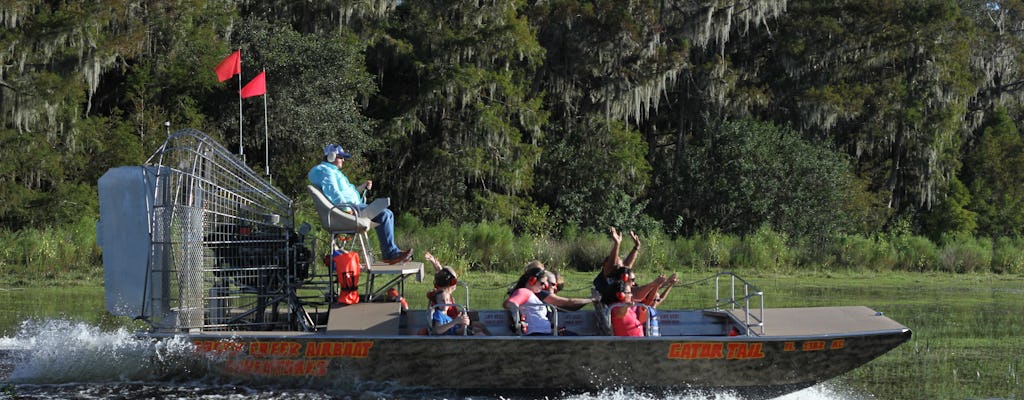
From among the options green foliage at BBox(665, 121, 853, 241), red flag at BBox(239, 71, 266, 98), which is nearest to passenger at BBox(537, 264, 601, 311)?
red flag at BBox(239, 71, 266, 98)

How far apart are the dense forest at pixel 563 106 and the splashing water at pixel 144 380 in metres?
18.7

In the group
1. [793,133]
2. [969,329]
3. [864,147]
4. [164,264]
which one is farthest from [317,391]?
[864,147]

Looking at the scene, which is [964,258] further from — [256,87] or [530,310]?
[530,310]

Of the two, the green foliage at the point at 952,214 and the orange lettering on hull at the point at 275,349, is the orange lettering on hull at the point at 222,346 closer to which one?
the orange lettering on hull at the point at 275,349

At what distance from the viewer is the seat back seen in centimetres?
1278

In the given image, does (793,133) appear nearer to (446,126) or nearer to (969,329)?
(446,126)

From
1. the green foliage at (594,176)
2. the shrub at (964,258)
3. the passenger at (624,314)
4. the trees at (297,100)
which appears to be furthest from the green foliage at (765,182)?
the passenger at (624,314)

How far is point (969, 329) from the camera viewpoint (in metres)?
18.2

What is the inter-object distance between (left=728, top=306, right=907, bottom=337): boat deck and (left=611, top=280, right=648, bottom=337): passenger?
1261mm

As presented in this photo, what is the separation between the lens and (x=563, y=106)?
135ft

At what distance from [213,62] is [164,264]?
22.3m

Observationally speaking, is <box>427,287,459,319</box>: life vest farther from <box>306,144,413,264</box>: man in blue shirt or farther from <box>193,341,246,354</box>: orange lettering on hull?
<box>193,341,246,354</box>: orange lettering on hull

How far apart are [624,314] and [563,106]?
2921cm

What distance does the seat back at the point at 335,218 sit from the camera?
41.9ft
